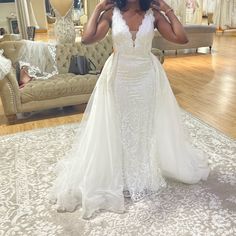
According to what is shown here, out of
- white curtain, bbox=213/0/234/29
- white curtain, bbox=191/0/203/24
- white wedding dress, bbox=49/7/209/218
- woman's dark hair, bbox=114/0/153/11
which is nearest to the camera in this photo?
woman's dark hair, bbox=114/0/153/11

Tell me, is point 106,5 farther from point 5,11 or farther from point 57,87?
point 5,11

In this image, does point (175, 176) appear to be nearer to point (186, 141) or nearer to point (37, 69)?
point (186, 141)

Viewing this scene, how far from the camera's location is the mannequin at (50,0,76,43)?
434 centimetres

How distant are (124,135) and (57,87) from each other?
6.34 ft

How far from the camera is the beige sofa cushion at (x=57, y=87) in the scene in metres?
3.77

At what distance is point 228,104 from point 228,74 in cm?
173

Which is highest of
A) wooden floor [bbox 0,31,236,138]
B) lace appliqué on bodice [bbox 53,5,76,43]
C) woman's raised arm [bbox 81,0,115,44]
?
woman's raised arm [bbox 81,0,115,44]

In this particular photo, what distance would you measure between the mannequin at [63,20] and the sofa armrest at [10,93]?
1081 mm

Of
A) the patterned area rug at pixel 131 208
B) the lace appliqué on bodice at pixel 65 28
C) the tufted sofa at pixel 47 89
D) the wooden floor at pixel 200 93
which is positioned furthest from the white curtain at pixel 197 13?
the patterned area rug at pixel 131 208

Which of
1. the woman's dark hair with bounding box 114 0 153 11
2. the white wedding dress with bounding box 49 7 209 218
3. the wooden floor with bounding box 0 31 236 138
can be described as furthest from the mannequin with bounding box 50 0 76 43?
the woman's dark hair with bounding box 114 0 153 11

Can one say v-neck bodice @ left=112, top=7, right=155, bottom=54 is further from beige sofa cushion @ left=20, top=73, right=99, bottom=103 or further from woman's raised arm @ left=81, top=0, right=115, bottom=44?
beige sofa cushion @ left=20, top=73, right=99, bottom=103

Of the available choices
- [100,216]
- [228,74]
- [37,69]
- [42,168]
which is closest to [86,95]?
[37,69]

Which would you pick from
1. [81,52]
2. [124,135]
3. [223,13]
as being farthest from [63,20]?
[223,13]

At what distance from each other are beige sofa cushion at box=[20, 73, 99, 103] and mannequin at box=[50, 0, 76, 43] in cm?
70
